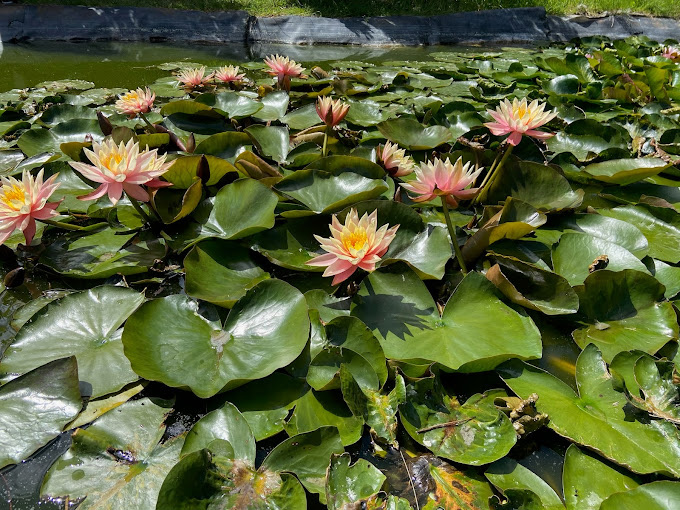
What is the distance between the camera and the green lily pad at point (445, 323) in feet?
4.28

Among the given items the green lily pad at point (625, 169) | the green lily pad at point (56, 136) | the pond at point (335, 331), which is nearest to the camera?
the pond at point (335, 331)

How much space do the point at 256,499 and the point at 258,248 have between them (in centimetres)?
92

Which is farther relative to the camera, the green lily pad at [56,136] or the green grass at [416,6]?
the green grass at [416,6]

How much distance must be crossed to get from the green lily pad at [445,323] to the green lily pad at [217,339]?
25 centimetres

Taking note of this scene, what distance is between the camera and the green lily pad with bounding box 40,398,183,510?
39.4 inches

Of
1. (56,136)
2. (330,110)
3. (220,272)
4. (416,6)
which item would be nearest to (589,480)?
(220,272)

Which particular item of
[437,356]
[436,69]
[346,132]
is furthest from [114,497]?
[436,69]

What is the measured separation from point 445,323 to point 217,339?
0.74 meters

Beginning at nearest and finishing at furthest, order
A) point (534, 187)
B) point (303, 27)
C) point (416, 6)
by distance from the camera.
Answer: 1. point (534, 187)
2. point (303, 27)
3. point (416, 6)

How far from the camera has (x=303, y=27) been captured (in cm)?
767

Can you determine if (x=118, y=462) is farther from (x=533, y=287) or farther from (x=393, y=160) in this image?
(x=393, y=160)

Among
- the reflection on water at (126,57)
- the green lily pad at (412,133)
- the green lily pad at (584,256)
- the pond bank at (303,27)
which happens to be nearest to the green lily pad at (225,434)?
the green lily pad at (584,256)

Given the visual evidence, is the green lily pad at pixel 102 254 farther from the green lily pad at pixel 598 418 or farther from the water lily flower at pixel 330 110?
the green lily pad at pixel 598 418

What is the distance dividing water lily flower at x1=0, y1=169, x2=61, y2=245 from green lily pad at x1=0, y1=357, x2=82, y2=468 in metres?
0.56
